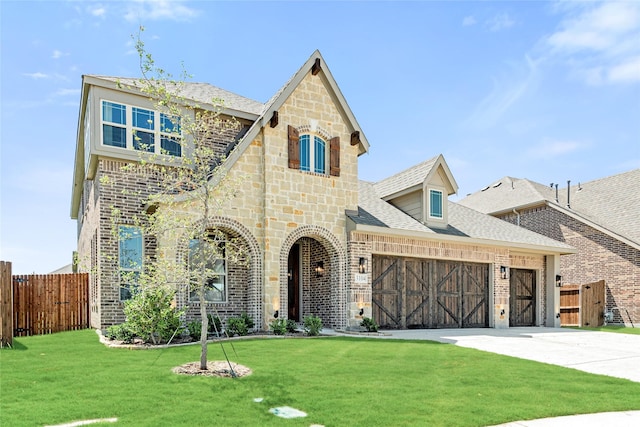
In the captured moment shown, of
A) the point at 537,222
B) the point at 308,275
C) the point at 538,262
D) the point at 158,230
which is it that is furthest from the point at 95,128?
the point at 537,222

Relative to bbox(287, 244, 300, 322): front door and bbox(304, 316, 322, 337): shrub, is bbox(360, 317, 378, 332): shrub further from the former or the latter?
bbox(287, 244, 300, 322): front door

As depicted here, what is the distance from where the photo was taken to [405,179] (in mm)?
20047

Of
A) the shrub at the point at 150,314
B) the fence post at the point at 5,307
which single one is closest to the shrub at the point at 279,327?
the shrub at the point at 150,314

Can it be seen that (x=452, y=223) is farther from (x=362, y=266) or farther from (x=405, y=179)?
(x=362, y=266)

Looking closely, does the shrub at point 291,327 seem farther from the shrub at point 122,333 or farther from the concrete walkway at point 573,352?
the shrub at point 122,333

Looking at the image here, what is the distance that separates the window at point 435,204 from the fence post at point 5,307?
45.5 ft

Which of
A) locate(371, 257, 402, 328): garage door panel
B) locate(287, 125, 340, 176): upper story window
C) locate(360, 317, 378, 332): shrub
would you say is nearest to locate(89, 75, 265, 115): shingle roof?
locate(287, 125, 340, 176): upper story window

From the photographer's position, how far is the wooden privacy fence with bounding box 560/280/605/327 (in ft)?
73.2

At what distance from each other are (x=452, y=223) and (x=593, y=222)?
9.10 metres

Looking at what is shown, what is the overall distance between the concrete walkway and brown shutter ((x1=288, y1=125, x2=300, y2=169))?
19.5ft

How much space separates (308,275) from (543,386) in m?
10.2

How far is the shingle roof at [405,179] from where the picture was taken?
18922mm

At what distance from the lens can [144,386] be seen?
24.0 ft

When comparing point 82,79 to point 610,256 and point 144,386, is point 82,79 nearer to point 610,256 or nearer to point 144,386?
point 144,386
